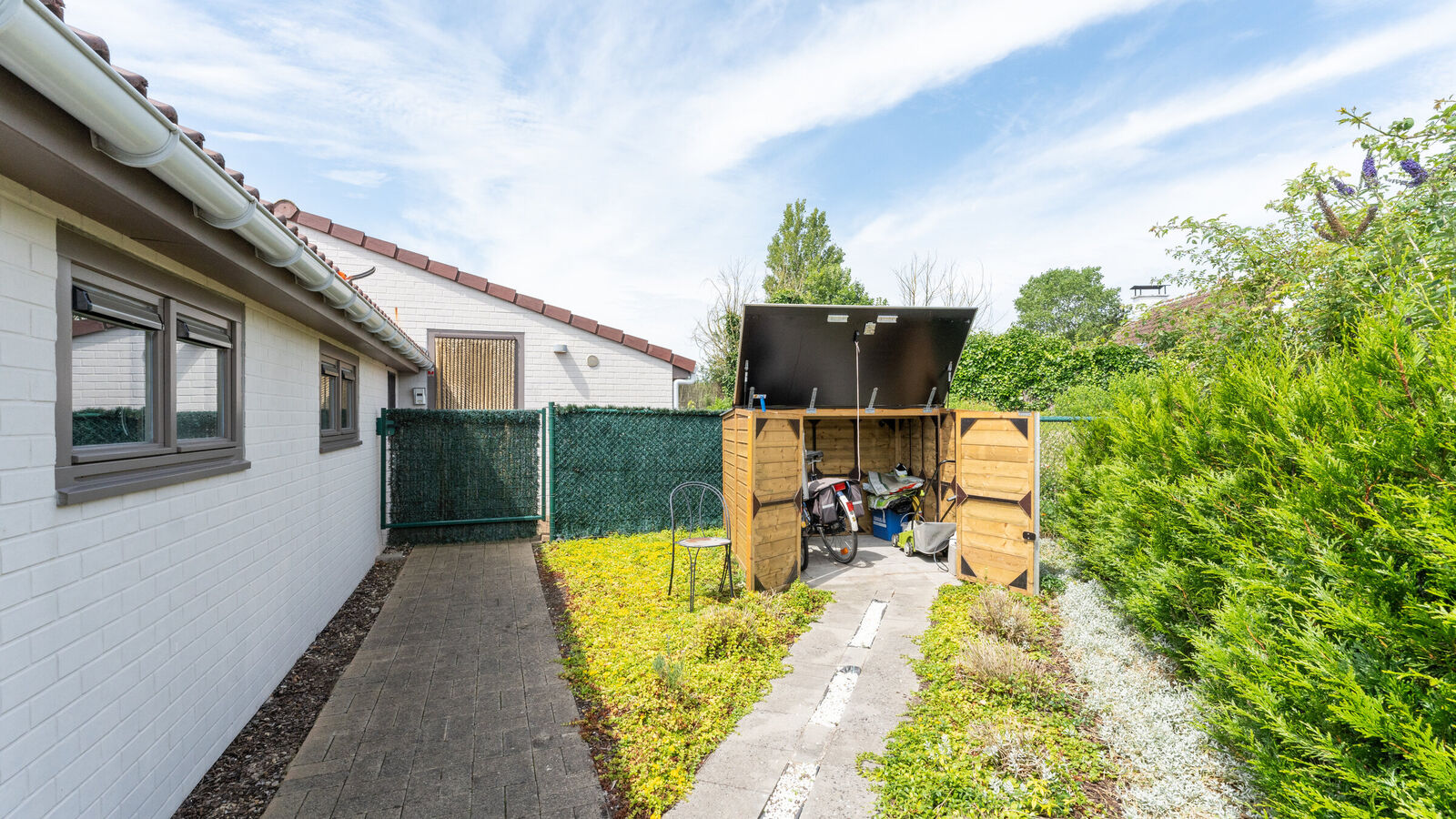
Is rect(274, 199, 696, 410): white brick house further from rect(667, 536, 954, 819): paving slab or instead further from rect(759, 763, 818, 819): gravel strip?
rect(759, 763, 818, 819): gravel strip

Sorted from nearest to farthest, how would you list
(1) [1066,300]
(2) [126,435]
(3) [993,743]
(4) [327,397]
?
1. (2) [126,435]
2. (3) [993,743]
3. (4) [327,397]
4. (1) [1066,300]

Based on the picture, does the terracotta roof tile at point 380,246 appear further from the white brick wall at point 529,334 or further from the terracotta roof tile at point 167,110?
the terracotta roof tile at point 167,110

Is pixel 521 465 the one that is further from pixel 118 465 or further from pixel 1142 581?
pixel 1142 581

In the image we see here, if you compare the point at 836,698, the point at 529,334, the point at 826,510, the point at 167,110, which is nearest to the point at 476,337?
the point at 529,334

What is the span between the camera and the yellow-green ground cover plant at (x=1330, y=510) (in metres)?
1.53

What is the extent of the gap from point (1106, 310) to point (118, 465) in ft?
162

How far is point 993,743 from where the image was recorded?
272 cm

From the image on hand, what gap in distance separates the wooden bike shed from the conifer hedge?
2350 millimetres

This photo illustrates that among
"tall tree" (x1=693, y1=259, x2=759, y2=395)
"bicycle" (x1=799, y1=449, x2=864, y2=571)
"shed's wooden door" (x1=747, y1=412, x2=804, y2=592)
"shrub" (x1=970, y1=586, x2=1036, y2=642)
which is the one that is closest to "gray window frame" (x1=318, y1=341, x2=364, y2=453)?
"shed's wooden door" (x1=747, y1=412, x2=804, y2=592)

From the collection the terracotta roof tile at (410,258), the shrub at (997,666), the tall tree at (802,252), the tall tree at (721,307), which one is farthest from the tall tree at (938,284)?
the shrub at (997,666)

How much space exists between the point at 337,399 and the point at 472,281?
15.0 feet

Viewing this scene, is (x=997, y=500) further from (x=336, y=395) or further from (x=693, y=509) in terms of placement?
(x=336, y=395)

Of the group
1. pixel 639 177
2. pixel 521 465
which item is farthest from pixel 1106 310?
pixel 521 465

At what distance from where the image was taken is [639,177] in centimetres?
1069
